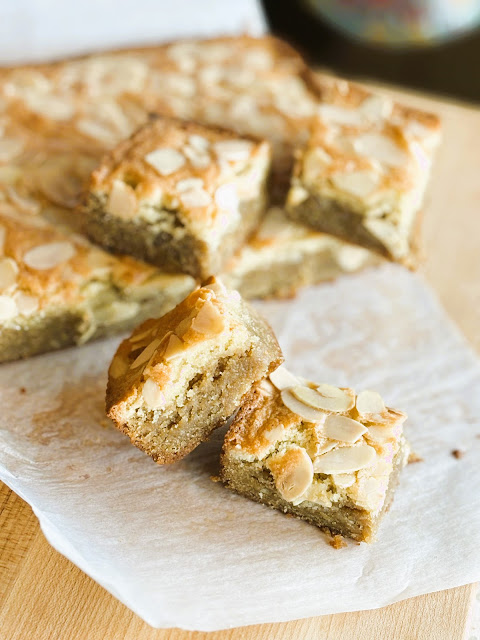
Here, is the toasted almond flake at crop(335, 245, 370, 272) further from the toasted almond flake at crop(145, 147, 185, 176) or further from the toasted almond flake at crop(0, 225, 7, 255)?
the toasted almond flake at crop(0, 225, 7, 255)

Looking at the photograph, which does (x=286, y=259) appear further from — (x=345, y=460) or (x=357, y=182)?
(x=345, y=460)

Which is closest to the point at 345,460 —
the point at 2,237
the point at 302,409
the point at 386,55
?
the point at 302,409

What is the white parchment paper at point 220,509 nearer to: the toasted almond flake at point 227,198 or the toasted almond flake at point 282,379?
the toasted almond flake at point 282,379

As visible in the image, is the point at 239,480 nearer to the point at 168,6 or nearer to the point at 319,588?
the point at 319,588

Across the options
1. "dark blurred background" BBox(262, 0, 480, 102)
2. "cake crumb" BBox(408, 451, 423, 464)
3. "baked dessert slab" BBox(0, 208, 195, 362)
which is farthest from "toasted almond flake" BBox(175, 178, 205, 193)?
"dark blurred background" BBox(262, 0, 480, 102)

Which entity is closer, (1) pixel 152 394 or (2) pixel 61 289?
(1) pixel 152 394

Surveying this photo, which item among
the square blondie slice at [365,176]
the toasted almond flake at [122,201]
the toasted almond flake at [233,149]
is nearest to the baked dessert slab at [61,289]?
the toasted almond flake at [122,201]
